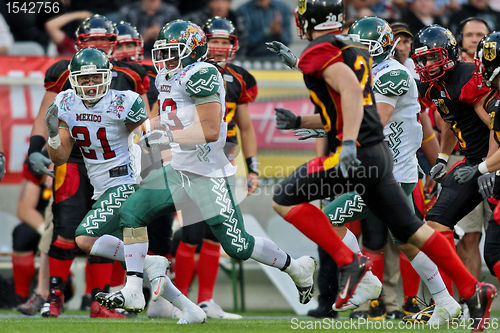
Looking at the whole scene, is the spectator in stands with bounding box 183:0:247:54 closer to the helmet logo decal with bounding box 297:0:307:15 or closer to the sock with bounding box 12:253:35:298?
the sock with bounding box 12:253:35:298

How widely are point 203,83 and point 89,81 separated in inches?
42.5

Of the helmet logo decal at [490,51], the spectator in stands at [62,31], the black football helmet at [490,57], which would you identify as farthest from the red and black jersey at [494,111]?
the spectator in stands at [62,31]

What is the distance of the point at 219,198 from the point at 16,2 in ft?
18.1

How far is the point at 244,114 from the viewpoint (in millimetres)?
8141

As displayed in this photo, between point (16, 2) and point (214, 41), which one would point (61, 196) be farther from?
point (16, 2)

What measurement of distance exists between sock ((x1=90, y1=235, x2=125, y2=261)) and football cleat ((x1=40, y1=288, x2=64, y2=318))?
99cm

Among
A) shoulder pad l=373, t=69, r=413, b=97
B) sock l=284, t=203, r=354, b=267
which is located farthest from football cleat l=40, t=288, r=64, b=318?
shoulder pad l=373, t=69, r=413, b=97

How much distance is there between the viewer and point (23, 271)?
8633 millimetres

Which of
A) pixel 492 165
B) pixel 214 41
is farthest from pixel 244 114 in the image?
pixel 492 165

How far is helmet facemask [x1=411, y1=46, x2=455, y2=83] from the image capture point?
660 cm

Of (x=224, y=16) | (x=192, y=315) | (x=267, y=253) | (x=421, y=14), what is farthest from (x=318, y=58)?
(x=421, y=14)

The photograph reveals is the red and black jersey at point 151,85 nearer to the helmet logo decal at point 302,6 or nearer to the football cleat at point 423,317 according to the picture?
the helmet logo decal at point 302,6

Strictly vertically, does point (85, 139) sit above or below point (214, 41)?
below

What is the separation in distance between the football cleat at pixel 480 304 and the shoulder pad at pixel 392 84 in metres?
1.53
